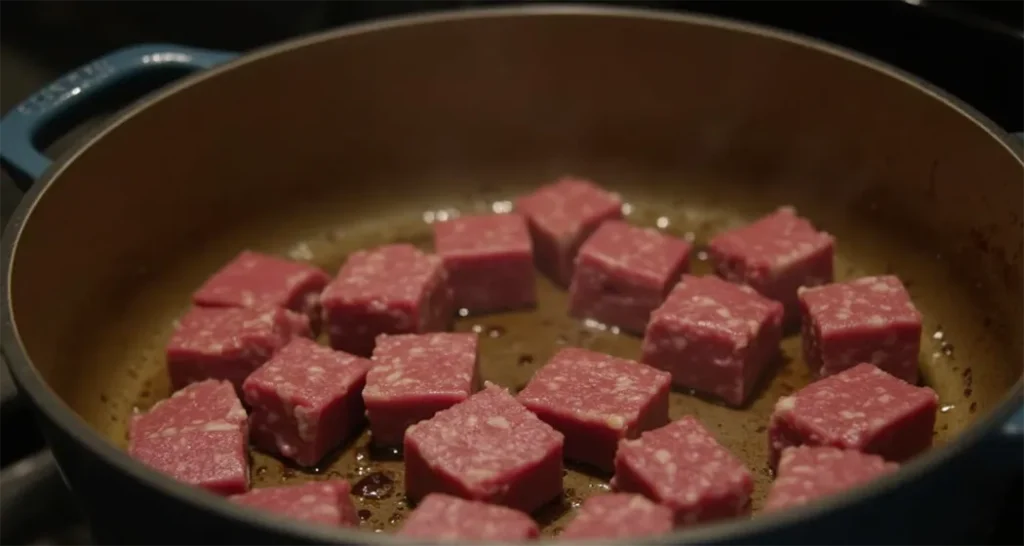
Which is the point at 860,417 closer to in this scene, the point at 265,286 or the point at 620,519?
the point at 620,519

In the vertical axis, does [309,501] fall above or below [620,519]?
below

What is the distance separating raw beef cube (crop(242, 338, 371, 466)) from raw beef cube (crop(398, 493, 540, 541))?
38cm

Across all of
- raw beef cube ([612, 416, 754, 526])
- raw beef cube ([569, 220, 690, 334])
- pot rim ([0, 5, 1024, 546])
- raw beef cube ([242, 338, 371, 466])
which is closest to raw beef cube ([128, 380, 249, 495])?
raw beef cube ([242, 338, 371, 466])

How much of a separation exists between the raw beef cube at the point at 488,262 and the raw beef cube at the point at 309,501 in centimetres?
64

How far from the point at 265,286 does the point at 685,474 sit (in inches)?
36.9

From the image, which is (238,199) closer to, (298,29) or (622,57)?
(298,29)

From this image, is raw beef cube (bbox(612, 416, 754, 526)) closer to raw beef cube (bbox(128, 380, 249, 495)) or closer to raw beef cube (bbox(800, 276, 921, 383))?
raw beef cube (bbox(800, 276, 921, 383))

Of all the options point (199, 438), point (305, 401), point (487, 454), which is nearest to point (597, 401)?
point (487, 454)

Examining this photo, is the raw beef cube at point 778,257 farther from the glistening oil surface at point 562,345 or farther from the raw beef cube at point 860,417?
the raw beef cube at point 860,417

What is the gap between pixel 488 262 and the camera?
2.14 metres

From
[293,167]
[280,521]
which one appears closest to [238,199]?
[293,167]

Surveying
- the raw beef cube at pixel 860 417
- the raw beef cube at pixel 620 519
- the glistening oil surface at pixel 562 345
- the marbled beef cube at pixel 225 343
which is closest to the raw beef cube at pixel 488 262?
the glistening oil surface at pixel 562 345

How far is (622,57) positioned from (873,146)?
551 mm

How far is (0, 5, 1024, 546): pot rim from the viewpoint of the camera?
1.16 meters
